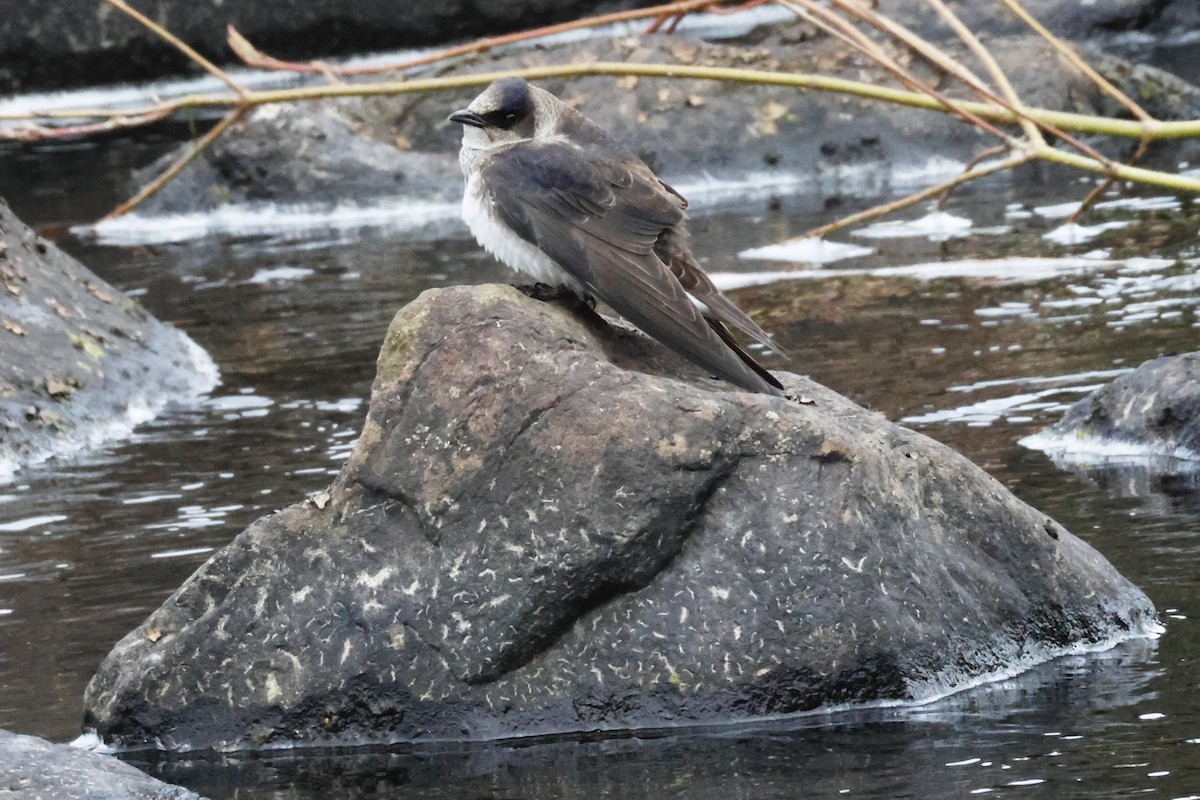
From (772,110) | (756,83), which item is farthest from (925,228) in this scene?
(756,83)

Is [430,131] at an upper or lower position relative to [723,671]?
upper

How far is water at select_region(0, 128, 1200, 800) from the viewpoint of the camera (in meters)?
4.26

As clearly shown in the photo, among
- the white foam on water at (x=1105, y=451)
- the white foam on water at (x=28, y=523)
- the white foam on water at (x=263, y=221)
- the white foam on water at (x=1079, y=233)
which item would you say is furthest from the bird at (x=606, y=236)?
the white foam on water at (x=263, y=221)

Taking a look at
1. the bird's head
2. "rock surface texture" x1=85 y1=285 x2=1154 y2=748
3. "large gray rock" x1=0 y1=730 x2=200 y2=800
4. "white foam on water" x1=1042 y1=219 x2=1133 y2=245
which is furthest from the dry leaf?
"large gray rock" x1=0 y1=730 x2=200 y2=800

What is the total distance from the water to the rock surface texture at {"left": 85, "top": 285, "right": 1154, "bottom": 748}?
0.13 m

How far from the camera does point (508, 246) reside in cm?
559

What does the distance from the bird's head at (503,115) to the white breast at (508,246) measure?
26cm

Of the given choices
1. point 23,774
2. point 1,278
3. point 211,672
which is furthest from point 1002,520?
point 1,278

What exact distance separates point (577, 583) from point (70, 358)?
15.8 feet

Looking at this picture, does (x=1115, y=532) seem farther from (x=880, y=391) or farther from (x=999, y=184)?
(x=999, y=184)

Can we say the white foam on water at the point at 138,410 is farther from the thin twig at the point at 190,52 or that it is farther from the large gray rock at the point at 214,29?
the large gray rock at the point at 214,29

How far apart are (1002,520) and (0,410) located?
4704 mm

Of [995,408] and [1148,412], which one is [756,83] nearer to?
[1148,412]

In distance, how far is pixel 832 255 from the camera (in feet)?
37.1
